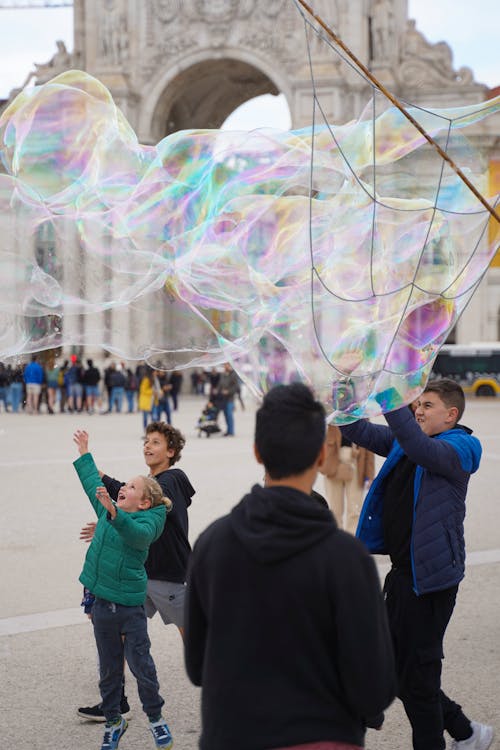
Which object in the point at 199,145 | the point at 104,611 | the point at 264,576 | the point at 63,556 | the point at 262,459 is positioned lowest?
the point at 63,556

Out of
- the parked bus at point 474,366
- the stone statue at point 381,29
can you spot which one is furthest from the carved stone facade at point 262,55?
the parked bus at point 474,366

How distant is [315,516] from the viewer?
213 centimetres

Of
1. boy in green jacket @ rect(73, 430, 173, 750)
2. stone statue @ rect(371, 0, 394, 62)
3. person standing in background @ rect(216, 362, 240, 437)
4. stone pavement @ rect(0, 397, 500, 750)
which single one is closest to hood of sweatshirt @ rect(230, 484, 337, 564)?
stone pavement @ rect(0, 397, 500, 750)

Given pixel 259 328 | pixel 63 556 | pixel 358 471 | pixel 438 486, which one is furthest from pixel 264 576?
pixel 358 471

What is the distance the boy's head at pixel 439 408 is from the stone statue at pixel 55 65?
37.3 meters

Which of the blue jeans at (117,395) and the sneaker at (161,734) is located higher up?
the sneaker at (161,734)

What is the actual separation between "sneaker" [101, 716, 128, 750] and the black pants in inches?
42.6

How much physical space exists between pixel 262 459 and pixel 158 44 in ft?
122

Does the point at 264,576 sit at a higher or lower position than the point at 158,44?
lower

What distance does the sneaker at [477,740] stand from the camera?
12.6 ft

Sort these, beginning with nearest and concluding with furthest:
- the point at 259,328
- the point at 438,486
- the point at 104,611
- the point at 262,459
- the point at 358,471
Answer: the point at 262,459 → the point at 438,486 → the point at 104,611 → the point at 259,328 → the point at 358,471

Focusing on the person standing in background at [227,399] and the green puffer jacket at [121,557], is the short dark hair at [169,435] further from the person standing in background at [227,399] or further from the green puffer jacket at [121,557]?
the person standing in background at [227,399]

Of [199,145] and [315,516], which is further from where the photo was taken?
[199,145]

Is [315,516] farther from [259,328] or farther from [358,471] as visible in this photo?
[358,471]
